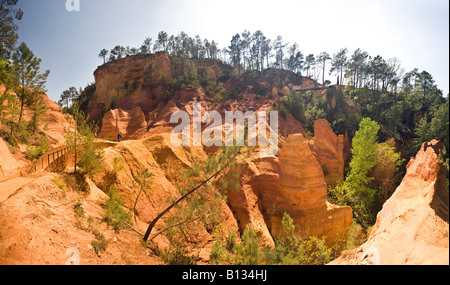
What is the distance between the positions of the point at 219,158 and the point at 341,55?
57.5 meters

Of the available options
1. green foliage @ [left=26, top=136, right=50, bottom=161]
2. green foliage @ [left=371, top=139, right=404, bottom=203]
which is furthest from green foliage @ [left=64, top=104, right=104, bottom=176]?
green foliage @ [left=371, top=139, right=404, bottom=203]

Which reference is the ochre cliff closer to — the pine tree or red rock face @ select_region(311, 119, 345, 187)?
the pine tree

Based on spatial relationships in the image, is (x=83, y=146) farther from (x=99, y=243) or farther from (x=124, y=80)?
(x=124, y=80)

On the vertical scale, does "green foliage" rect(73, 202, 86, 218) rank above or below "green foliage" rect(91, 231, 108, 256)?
above

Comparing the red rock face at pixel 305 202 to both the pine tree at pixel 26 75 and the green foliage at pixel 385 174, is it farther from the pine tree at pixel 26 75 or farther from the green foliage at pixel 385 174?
the pine tree at pixel 26 75

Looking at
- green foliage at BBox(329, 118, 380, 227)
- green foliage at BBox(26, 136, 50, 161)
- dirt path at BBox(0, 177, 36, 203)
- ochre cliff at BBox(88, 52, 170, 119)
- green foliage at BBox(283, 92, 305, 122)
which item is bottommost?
green foliage at BBox(329, 118, 380, 227)

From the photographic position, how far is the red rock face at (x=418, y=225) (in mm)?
4952

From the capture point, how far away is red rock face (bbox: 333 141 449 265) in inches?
195

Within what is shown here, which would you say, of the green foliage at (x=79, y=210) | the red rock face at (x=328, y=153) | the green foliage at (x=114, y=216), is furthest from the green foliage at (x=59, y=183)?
the red rock face at (x=328, y=153)

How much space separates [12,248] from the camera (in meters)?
6.03

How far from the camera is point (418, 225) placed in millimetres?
5695

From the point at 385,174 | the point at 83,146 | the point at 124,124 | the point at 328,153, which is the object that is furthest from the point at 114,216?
the point at 385,174

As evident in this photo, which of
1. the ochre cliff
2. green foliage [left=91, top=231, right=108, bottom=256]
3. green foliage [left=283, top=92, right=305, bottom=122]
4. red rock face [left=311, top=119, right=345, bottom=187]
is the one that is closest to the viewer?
green foliage [left=91, top=231, right=108, bottom=256]

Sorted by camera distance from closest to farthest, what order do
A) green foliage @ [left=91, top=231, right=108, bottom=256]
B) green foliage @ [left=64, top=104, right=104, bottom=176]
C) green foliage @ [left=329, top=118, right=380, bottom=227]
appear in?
green foliage @ [left=91, top=231, right=108, bottom=256]
green foliage @ [left=64, top=104, right=104, bottom=176]
green foliage @ [left=329, top=118, right=380, bottom=227]
